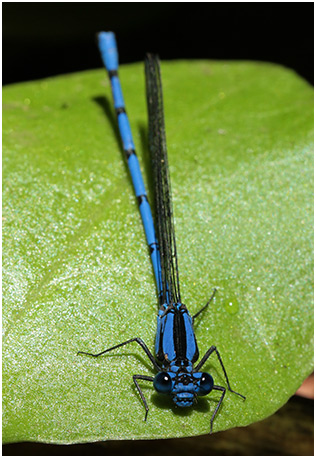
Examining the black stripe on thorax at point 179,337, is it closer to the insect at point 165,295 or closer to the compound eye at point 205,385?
the insect at point 165,295

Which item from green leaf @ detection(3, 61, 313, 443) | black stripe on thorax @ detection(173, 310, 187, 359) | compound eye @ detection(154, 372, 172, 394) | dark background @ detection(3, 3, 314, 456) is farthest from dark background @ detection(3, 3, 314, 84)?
compound eye @ detection(154, 372, 172, 394)

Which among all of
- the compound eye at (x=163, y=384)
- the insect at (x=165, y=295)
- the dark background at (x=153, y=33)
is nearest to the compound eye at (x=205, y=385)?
the insect at (x=165, y=295)

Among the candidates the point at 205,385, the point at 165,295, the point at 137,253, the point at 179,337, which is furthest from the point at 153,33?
the point at 205,385

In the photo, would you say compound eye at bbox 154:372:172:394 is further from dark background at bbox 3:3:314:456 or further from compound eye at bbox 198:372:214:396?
dark background at bbox 3:3:314:456

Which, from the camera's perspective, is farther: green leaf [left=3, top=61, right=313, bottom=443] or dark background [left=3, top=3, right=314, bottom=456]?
dark background [left=3, top=3, right=314, bottom=456]

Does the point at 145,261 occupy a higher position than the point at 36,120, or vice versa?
the point at 36,120

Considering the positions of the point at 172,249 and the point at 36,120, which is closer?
the point at 172,249

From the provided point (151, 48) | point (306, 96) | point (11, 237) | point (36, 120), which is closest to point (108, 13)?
point (151, 48)

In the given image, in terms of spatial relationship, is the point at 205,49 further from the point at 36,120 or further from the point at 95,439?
the point at 95,439
